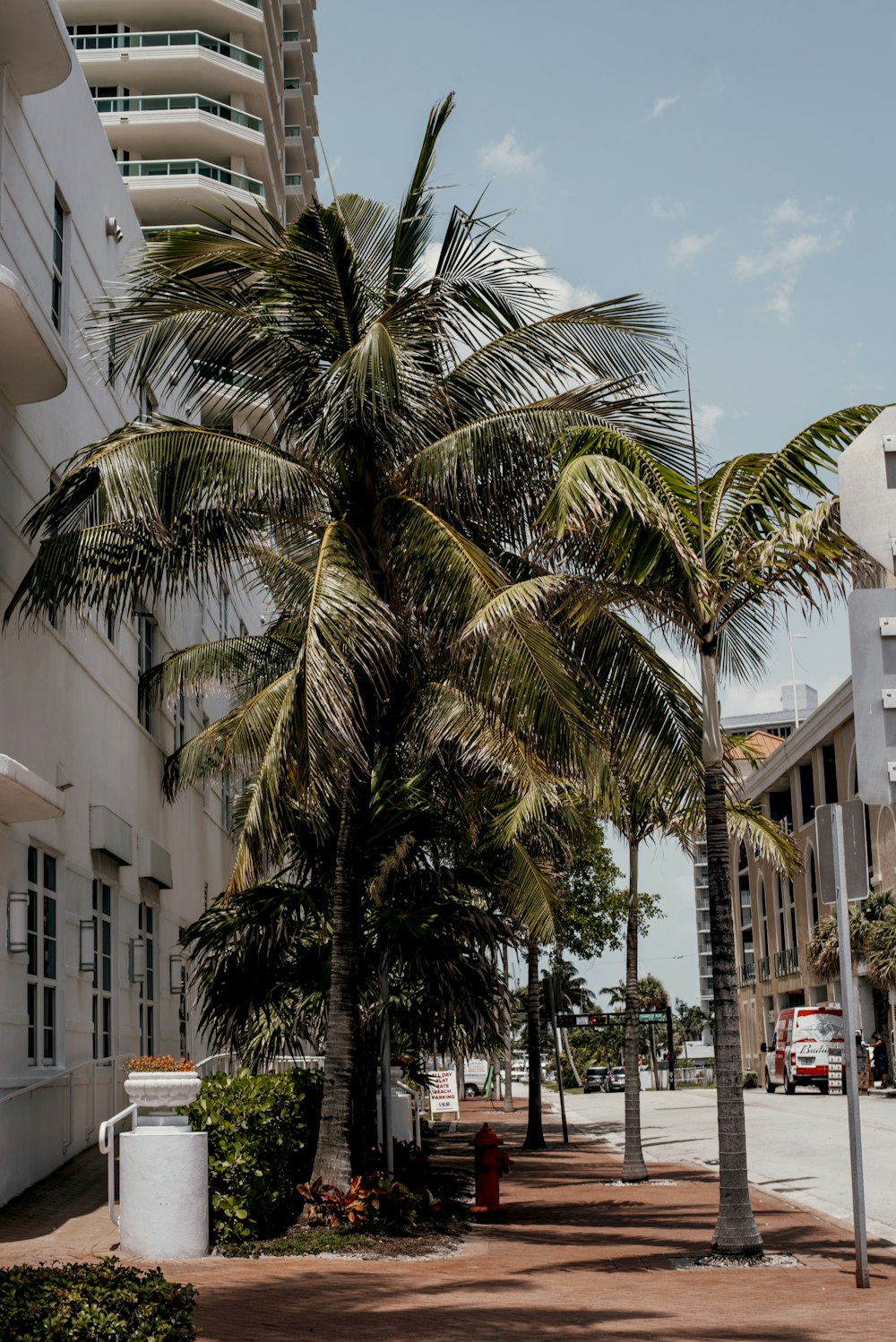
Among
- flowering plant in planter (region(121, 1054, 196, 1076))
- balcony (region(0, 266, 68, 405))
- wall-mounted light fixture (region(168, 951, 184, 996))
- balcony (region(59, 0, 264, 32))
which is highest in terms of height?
balcony (region(59, 0, 264, 32))

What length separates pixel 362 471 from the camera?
13.8 meters

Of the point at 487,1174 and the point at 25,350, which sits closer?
the point at 25,350

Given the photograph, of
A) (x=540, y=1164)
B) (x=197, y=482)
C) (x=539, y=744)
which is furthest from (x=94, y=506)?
(x=540, y=1164)

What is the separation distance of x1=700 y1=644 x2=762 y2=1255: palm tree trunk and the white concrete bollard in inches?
157

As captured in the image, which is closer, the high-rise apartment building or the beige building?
the high-rise apartment building

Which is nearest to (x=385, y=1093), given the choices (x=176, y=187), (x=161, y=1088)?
(x=161, y=1088)

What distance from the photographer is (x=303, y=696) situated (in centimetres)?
1178

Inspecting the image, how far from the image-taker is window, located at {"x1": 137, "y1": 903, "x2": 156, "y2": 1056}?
2220 cm

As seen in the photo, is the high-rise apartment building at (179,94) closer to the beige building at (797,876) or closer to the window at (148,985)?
the window at (148,985)

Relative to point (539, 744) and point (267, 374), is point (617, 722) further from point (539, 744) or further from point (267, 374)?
point (267, 374)

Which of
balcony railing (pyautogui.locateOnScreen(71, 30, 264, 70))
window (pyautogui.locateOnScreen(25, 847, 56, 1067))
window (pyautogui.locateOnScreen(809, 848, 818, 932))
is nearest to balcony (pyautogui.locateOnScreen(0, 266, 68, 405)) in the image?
window (pyautogui.locateOnScreen(25, 847, 56, 1067))

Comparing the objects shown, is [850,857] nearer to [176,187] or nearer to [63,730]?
[63,730]

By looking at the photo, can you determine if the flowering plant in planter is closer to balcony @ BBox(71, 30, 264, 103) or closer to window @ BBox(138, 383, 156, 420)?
window @ BBox(138, 383, 156, 420)

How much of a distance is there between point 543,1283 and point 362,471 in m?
7.02
